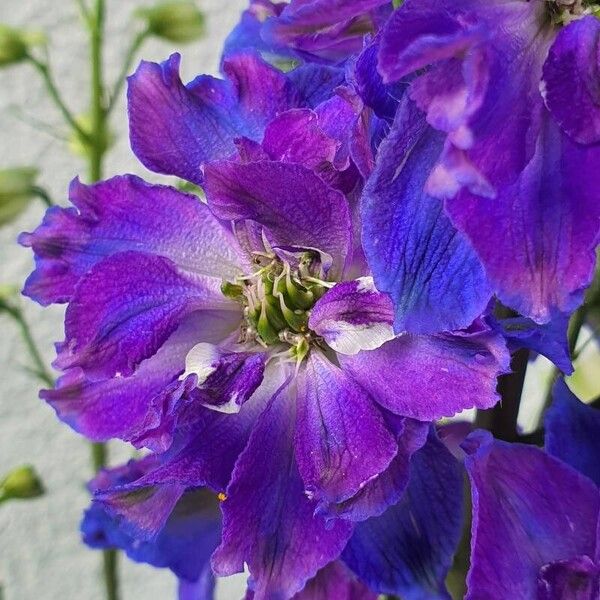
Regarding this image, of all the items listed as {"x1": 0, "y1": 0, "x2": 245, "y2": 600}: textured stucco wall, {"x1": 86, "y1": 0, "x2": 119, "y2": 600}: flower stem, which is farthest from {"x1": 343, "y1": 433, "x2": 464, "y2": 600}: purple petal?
{"x1": 0, "y1": 0, "x2": 245, "y2": 600}: textured stucco wall

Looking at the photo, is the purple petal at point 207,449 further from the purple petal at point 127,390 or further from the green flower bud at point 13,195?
the green flower bud at point 13,195

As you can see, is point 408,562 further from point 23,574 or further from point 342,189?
point 23,574

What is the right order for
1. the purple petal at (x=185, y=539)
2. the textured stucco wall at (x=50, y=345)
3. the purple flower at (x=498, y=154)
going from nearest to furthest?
the purple flower at (x=498, y=154) → the purple petal at (x=185, y=539) → the textured stucco wall at (x=50, y=345)

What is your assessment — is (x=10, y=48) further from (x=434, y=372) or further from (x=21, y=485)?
(x=434, y=372)

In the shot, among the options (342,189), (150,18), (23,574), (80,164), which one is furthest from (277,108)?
(23,574)

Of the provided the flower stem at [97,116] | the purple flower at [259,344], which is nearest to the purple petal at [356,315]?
the purple flower at [259,344]
